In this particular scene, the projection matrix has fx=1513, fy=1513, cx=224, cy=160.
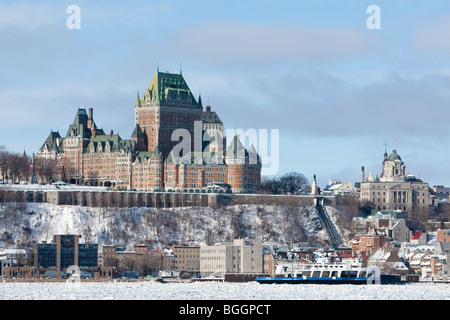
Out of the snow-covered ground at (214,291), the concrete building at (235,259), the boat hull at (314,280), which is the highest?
the concrete building at (235,259)

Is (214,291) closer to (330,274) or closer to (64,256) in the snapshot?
(330,274)

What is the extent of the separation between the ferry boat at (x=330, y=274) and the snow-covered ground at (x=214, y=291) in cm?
401

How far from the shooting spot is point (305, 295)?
136m

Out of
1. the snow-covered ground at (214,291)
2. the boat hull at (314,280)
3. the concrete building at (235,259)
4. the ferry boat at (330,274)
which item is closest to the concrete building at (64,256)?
the snow-covered ground at (214,291)

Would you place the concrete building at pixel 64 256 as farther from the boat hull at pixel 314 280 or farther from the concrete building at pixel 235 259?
the boat hull at pixel 314 280

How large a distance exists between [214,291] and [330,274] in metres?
25.7

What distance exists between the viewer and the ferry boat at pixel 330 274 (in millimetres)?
162250

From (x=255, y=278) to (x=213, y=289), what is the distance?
28407 mm

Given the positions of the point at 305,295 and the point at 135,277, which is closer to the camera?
the point at 305,295
